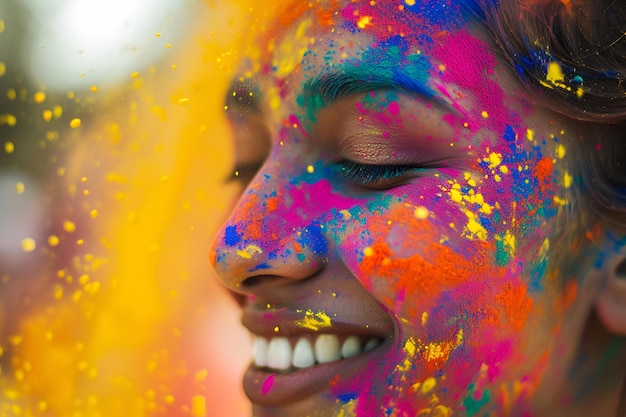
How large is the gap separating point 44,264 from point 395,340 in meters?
1.01

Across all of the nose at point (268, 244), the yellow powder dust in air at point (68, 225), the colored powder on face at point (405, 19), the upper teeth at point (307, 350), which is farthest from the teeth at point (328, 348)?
the yellow powder dust in air at point (68, 225)

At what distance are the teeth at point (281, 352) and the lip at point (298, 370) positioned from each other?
0.01 meters

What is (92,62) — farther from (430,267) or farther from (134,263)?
(430,267)

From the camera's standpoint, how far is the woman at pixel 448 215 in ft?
3.68

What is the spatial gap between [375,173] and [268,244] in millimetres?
206

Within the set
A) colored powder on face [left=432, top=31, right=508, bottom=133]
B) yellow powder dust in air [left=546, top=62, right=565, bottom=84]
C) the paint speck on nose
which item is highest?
yellow powder dust in air [left=546, top=62, right=565, bottom=84]

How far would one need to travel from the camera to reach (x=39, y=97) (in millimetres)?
1720

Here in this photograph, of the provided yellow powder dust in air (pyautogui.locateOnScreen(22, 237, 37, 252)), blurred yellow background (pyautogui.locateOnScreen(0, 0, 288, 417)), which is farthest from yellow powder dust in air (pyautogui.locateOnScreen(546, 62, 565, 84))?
yellow powder dust in air (pyautogui.locateOnScreen(22, 237, 37, 252))

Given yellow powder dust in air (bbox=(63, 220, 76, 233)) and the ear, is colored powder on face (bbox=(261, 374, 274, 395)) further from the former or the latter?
yellow powder dust in air (bbox=(63, 220, 76, 233))

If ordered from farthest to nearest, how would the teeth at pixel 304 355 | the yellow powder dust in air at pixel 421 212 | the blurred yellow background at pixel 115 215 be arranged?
1. the blurred yellow background at pixel 115 215
2. the teeth at pixel 304 355
3. the yellow powder dust in air at pixel 421 212

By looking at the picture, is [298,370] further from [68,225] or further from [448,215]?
[68,225]

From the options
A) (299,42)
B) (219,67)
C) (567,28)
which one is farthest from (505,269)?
(219,67)

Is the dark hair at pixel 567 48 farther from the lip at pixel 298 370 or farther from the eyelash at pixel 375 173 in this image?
the lip at pixel 298 370

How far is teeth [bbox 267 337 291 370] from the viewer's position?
1.25m
